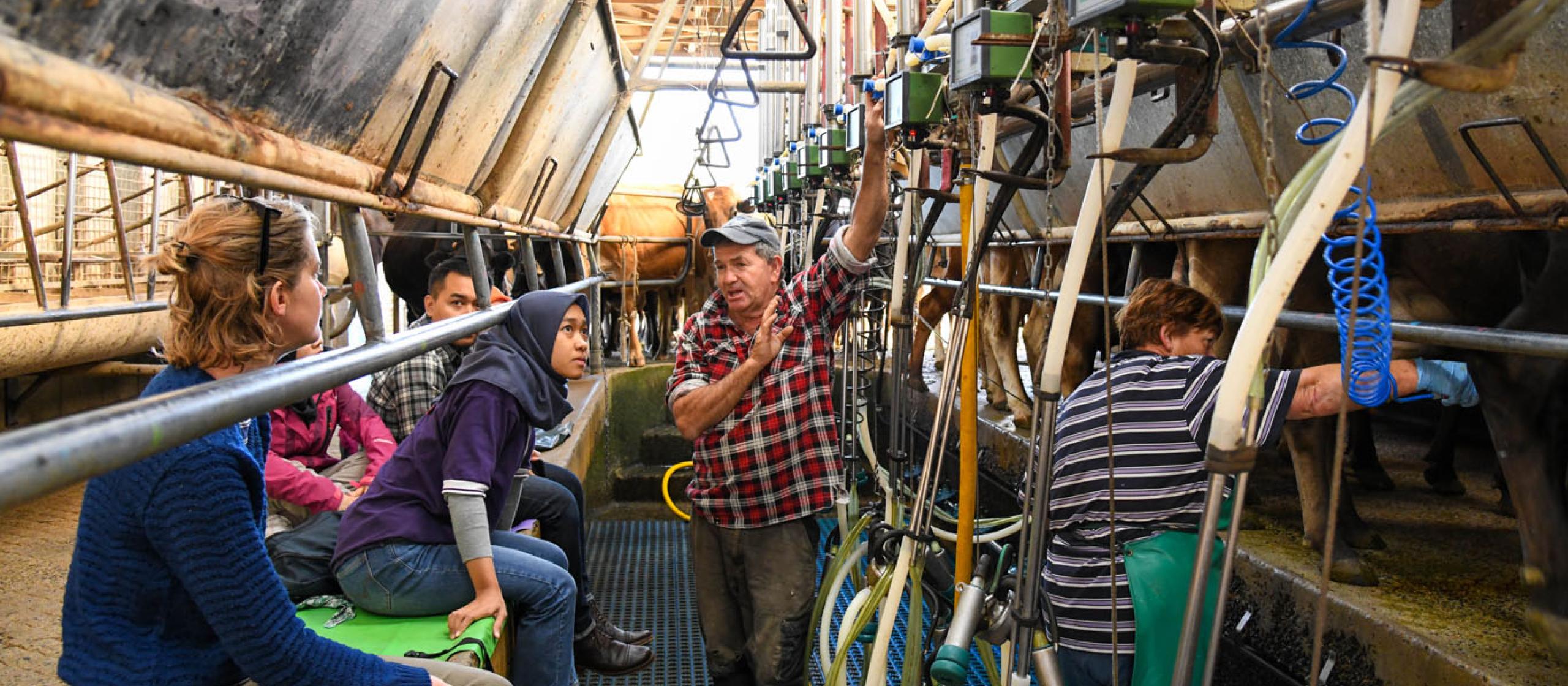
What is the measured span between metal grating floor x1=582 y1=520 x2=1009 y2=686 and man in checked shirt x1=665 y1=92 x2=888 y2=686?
197 mm

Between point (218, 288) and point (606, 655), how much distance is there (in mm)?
2382

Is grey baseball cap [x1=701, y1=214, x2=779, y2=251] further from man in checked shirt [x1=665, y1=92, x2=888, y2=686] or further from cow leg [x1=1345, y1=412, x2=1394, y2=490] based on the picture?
cow leg [x1=1345, y1=412, x2=1394, y2=490]

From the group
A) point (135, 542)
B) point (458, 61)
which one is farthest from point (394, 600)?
point (458, 61)

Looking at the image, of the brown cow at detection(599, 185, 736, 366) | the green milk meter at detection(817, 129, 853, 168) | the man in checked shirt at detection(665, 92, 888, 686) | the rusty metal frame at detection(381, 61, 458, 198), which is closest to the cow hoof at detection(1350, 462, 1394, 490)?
the green milk meter at detection(817, 129, 853, 168)

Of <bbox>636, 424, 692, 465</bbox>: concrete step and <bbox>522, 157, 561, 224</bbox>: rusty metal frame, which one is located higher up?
<bbox>522, 157, 561, 224</bbox>: rusty metal frame

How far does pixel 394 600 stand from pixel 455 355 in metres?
1.73

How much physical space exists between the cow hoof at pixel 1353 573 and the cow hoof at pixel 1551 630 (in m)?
0.51

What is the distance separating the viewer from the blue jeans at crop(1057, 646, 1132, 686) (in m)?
2.27

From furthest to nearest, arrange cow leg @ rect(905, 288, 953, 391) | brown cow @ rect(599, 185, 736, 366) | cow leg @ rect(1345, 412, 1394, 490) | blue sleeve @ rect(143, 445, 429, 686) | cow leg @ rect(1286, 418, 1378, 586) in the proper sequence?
brown cow @ rect(599, 185, 736, 366), cow leg @ rect(905, 288, 953, 391), cow leg @ rect(1345, 412, 1394, 490), cow leg @ rect(1286, 418, 1378, 586), blue sleeve @ rect(143, 445, 429, 686)

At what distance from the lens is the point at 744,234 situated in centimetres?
293

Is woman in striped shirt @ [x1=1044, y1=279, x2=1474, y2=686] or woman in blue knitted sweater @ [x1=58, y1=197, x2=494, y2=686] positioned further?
woman in striped shirt @ [x1=1044, y1=279, x2=1474, y2=686]

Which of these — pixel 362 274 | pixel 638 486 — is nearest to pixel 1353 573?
pixel 362 274

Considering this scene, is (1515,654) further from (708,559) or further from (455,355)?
(455,355)

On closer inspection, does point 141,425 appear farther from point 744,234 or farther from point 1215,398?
point 744,234
